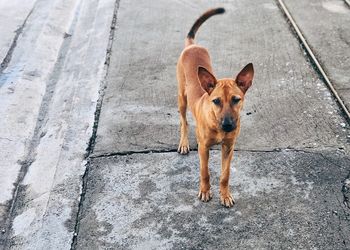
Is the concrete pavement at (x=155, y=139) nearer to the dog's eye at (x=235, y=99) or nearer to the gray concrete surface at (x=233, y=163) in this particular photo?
the gray concrete surface at (x=233, y=163)

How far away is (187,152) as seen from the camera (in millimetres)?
5793

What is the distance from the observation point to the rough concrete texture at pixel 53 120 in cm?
502

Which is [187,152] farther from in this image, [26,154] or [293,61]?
[293,61]

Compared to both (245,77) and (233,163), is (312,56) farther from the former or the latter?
(245,77)

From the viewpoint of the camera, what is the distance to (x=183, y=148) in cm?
578

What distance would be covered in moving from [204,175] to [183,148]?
2.80ft

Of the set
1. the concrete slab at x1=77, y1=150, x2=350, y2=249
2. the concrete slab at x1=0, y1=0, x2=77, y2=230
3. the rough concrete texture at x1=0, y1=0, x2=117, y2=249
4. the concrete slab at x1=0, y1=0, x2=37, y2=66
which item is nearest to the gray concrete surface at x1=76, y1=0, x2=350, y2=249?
the concrete slab at x1=77, y1=150, x2=350, y2=249

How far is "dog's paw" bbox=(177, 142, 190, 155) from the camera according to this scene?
19.0 ft

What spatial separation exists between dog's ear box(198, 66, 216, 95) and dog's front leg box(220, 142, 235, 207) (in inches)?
24.5

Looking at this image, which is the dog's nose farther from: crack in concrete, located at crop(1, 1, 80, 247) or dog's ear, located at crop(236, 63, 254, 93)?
crack in concrete, located at crop(1, 1, 80, 247)

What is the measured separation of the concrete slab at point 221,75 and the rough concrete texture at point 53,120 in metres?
0.34

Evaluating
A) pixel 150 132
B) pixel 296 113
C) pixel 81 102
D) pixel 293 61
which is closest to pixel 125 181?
pixel 150 132

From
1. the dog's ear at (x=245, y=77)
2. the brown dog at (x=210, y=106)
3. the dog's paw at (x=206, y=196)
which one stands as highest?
the dog's ear at (x=245, y=77)

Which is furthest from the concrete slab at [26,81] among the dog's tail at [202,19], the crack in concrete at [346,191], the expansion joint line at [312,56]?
the expansion joint line at [312,56]
